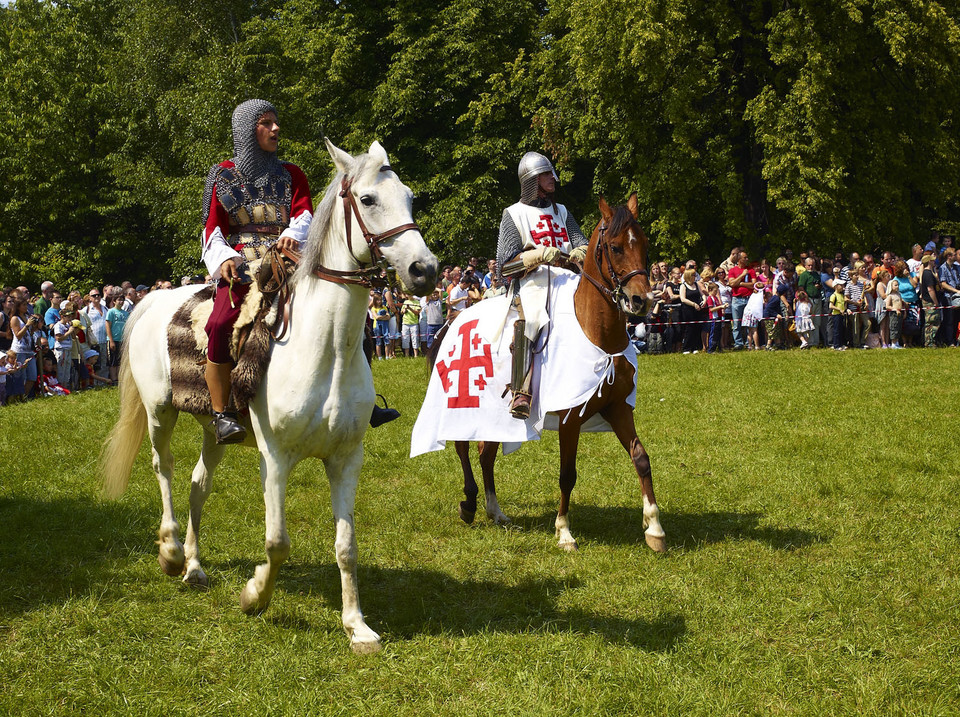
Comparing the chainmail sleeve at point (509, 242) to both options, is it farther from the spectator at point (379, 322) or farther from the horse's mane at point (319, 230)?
the spectator at point (379, 322)

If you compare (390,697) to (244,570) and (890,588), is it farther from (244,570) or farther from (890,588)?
(890,588)

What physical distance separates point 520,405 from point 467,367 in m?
0.87

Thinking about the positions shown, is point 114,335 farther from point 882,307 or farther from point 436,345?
point 882,307

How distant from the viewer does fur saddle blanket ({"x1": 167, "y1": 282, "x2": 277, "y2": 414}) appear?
253 inches

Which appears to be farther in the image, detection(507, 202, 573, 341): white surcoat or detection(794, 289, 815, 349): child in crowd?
detection(794, 289, 815, 349): child in crowd

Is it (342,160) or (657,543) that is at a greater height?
(342,160)

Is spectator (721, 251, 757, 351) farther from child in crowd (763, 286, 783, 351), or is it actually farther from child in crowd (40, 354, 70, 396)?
child in crowd (40, 354, 70, 396)

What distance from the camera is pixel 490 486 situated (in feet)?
32.0

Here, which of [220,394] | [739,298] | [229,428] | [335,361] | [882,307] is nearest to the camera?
[335,361]

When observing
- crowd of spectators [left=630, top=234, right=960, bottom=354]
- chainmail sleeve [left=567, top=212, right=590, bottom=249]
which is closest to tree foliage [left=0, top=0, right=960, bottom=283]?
crowd of spectators [left=630, top=234, right=960, bottom=354]

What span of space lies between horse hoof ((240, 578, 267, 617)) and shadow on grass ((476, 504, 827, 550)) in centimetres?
312

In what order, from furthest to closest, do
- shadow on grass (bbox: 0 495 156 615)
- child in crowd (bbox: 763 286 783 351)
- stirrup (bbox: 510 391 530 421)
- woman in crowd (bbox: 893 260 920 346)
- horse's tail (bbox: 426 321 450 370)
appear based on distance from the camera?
child in crowd (bbox: 763 286 783 351), woman in crowd (bbox: 893 260 920 346), horse's tail (bbox: 426 321 450 370), stirrup (bbox: 510 391 530 421), shadow on grass (bbox: 0 495 156 615)

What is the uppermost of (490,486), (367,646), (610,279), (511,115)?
(511,115)

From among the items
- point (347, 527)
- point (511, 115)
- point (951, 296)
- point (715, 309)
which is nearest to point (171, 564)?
point (347, 527)
